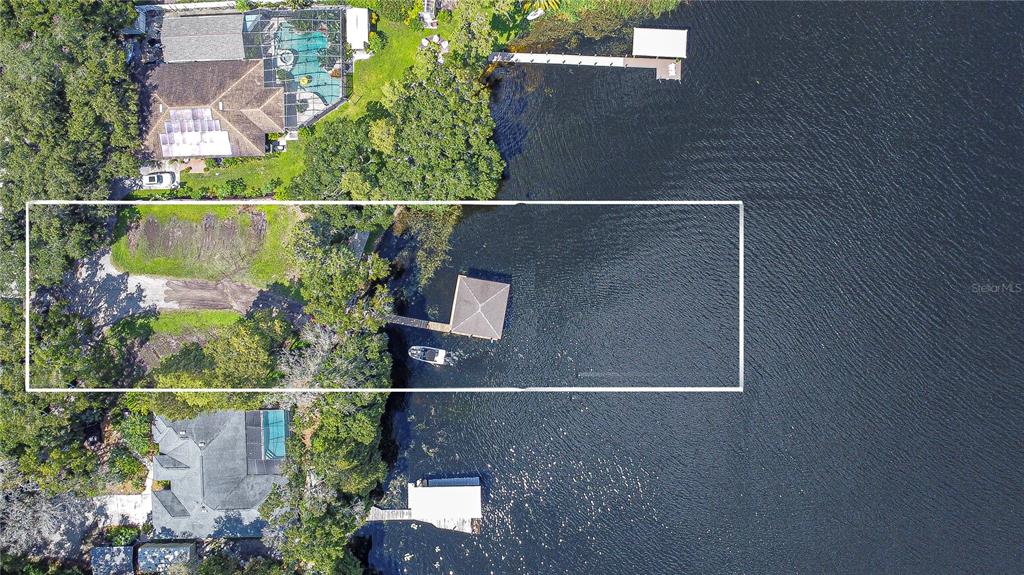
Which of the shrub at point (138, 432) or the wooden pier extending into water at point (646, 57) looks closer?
the shrub at point (138, 432)

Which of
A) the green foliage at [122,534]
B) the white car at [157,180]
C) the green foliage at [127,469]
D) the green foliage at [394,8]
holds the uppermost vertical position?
the green foliage at [394,8]

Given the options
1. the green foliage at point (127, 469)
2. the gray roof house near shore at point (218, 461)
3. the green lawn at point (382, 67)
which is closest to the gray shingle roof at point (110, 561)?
the gray roof house near shore at point (218, 461)

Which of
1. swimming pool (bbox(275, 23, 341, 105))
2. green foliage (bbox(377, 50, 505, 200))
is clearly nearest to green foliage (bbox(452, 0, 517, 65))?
green foliage (bbox(377, 50, 505, 200))

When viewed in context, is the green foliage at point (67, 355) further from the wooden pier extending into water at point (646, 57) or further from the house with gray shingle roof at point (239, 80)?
the wooden pier extending into water at point (646, 57)

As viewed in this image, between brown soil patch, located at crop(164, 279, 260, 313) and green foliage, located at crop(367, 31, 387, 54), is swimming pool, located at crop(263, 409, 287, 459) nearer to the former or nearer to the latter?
brown soil patch, located at crop(164, 279, 260, 313)

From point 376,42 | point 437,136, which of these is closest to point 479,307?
point 437,136

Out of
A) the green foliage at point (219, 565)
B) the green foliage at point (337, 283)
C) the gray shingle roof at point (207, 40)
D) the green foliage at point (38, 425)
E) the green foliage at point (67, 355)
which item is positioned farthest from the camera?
the gray shingle roof at point (207, 40)

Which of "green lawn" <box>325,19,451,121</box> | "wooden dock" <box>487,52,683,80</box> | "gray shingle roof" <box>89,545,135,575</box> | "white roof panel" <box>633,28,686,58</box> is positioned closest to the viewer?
"gray shingle roof" <box>89,545,135,575</box>

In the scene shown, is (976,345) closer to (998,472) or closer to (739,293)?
(998,472)
